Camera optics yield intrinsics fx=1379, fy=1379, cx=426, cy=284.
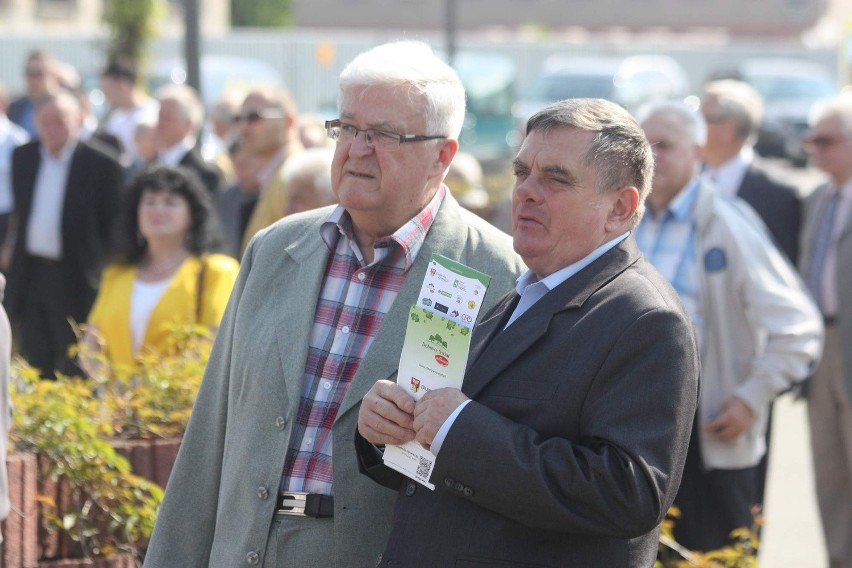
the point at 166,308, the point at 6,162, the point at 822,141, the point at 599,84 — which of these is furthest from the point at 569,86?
the point at 166,308

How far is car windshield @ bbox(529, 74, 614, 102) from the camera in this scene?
27750mm

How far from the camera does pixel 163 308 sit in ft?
19.3

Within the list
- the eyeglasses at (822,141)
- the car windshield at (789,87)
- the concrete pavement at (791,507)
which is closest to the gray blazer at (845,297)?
the eyeglasses at (822,141)

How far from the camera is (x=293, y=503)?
3213 mm

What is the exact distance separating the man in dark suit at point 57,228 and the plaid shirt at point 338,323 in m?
5.44

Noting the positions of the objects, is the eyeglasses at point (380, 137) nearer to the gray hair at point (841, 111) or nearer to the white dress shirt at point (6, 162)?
the gray hair at point (841, 111)

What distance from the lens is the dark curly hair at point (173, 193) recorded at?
244 inches

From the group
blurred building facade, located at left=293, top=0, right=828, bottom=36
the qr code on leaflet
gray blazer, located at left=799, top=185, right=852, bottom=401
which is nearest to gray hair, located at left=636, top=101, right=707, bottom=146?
gray blazer, located at left=799, top=185, right=852, bottom=401

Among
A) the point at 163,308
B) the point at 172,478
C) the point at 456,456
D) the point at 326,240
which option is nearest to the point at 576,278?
the point at 456,456

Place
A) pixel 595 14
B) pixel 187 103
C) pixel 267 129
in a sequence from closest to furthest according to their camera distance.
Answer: pixel 267 129 → pixel 187 103 → pixel 595 14

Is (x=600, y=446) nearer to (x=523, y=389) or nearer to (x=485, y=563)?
(x=523, y=389)

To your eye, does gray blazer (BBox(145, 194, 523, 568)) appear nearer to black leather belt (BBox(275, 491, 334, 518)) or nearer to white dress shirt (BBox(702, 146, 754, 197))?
black leather belt (BBox(275, 491, 334, 518))

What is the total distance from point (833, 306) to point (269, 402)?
4301 millimetres

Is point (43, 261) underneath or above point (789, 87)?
above
